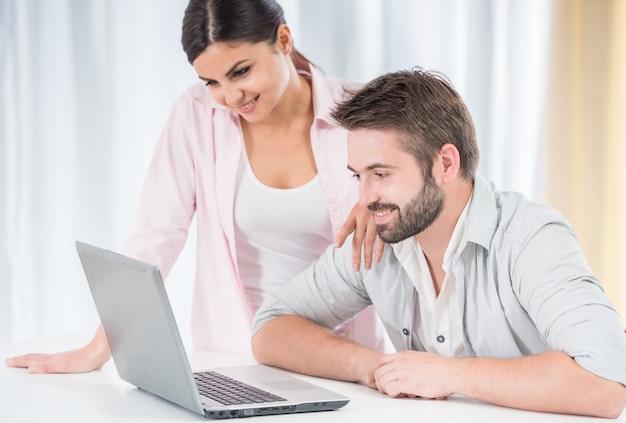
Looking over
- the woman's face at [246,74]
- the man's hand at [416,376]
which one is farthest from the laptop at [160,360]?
the woman's face at [246,74]

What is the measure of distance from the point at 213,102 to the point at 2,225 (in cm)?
128

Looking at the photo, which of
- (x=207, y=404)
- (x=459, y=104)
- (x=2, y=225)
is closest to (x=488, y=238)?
(x=459, y=104)

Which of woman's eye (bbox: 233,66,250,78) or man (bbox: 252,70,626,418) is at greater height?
woman's eye (bbox: 233,66,250,78)

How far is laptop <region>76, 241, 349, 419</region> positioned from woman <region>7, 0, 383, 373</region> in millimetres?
419

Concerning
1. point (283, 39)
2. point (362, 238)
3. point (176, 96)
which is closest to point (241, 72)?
point (283, 39)

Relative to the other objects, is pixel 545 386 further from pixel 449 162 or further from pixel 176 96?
pixel 176 96

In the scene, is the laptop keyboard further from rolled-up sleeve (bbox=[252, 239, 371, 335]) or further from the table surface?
rolled-up sleeve (bbox=[252, 239, 371, 335])

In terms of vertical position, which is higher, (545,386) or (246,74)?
(246,74)

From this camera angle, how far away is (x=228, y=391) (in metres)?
1.40

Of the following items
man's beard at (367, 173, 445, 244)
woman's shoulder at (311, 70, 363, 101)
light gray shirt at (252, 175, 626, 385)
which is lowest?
light gray shirt at (252, 175, 626, 385)

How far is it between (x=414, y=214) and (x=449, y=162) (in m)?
0.12

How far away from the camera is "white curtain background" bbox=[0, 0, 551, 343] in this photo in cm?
286

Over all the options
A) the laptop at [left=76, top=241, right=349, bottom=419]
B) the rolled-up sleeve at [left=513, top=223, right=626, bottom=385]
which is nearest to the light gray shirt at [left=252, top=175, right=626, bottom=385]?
the rolled-up sleeve at [left=513, top=223, right=626, bottom=385]

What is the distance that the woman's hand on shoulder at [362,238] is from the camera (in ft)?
5.52
